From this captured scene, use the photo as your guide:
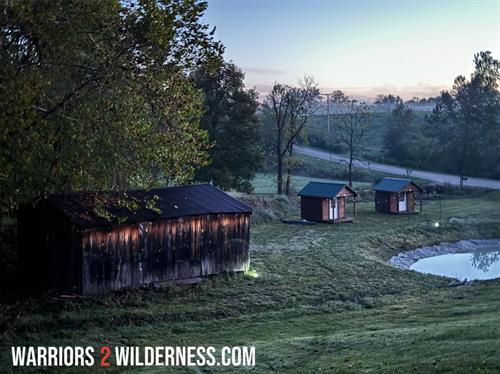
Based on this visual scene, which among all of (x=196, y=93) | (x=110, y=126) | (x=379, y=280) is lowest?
(x=379, y=280)

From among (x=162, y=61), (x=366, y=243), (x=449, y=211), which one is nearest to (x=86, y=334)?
(x=162, y=61)

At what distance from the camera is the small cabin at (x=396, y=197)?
5019 cm

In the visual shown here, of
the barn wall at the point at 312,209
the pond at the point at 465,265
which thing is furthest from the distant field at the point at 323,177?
the pond at the point at 465,265

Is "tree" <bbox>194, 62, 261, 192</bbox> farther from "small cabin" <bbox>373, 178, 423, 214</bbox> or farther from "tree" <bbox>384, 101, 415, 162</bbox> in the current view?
"tree" <bbox>384, 101, 415, 162</bbox>

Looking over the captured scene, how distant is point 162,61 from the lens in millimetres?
19109

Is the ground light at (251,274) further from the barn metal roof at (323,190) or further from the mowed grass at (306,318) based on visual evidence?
the barn metal roof at (323,190)

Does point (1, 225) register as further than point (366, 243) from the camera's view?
No

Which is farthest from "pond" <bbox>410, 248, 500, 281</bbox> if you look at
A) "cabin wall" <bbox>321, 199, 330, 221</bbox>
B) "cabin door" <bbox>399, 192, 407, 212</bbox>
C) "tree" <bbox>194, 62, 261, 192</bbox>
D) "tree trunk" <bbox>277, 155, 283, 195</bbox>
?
"tree trunk" <bbox>277, 155, 283, 195</bbox>

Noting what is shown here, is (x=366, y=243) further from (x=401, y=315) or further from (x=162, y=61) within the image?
(x=162, y=61)

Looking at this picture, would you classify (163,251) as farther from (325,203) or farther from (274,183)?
(274,183)

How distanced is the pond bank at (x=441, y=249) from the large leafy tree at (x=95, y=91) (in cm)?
1917

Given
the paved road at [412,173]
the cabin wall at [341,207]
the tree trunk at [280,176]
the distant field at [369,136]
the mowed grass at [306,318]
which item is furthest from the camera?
the distant field at [369,136]

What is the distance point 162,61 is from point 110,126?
280 cm

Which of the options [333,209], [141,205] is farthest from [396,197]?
[141,205]
